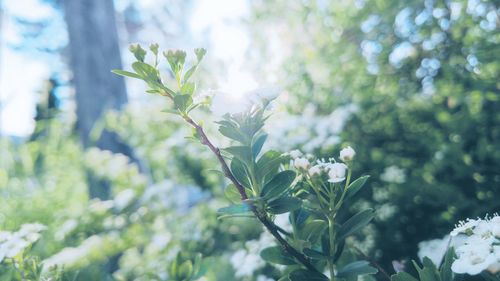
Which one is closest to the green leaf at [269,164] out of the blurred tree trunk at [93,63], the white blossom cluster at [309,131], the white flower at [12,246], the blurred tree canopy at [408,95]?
the white flower at [12,246]

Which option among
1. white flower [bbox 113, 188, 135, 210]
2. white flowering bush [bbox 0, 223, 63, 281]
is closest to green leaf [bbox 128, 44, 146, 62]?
white flowering bush [bbox 0, 223, 63, 281]

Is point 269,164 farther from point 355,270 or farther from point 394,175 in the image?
point 394,175

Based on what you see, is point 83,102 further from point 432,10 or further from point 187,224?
point 432,10

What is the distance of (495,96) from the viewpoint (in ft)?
4.09

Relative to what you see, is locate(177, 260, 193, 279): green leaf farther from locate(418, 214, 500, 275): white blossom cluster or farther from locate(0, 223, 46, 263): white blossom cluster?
locate(418, 214, 500, 275): white blossom cluster

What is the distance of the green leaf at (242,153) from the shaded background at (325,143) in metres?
0.09

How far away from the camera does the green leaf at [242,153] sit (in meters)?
0.66

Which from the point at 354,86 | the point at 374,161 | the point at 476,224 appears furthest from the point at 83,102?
the point at 476,224

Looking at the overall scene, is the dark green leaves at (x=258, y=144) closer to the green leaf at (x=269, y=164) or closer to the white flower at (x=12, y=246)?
the green leaf at (x=269, y=164)

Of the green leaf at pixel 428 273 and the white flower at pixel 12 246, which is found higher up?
the white flower at pixel 12 246

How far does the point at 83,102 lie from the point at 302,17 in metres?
2.12

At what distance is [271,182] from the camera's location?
681mm

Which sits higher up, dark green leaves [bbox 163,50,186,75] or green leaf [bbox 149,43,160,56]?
green leaf [bbox 149,43,160,56]

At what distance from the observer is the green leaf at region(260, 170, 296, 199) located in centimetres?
67
